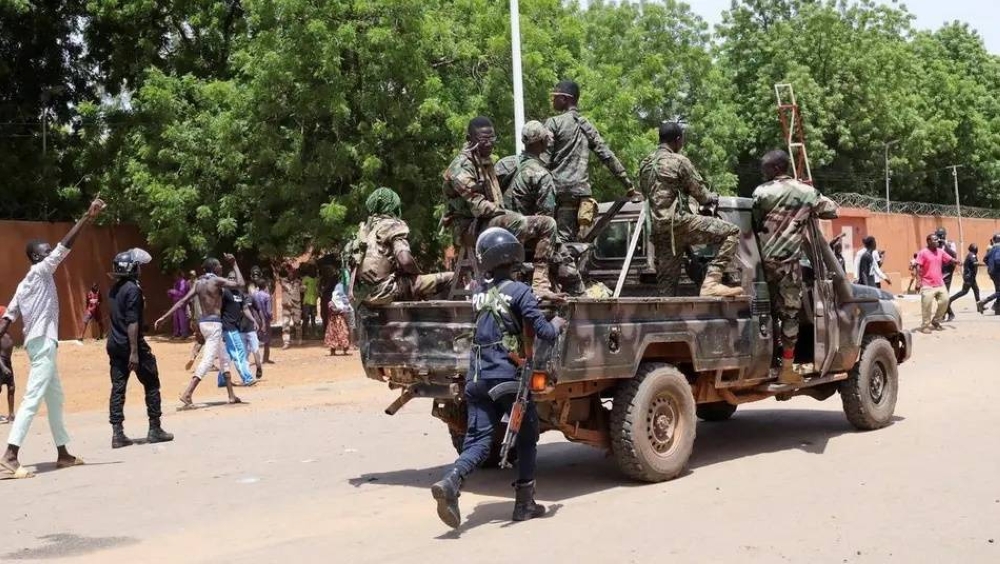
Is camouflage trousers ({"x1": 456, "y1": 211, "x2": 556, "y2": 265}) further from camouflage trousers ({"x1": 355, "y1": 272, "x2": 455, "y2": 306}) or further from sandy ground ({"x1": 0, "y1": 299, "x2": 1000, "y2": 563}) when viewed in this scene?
sandy ground ({"x1": 0, "y1": 299, "x2": 1000, "y2": 563})

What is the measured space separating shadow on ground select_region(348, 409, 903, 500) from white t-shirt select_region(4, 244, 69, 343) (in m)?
2.88

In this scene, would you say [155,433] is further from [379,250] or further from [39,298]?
[379,250]

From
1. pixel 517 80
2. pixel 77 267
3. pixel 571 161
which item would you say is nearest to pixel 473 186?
pixel 571 161

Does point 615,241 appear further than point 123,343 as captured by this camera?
No

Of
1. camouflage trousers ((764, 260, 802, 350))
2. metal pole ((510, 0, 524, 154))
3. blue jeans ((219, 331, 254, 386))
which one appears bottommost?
blue jeans ((219, 331, 254, 386))

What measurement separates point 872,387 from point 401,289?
445cm

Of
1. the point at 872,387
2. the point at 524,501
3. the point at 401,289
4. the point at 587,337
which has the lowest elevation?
the point at 524,501

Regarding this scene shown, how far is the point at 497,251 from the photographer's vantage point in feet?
21.9

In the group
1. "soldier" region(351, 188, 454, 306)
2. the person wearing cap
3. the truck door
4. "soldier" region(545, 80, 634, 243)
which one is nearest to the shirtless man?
the person wearing cap

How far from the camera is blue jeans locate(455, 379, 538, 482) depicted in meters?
6.58

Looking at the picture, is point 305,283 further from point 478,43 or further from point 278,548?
point 278,548

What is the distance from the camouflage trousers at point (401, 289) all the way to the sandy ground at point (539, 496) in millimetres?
1359

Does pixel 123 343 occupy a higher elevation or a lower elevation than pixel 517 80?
lower

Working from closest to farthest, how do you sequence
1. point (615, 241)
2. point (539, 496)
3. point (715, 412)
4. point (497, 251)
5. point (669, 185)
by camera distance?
point (497, 251)
point (539, 496)
point (669, 185)
point (615, 241)
point (715, 412)
